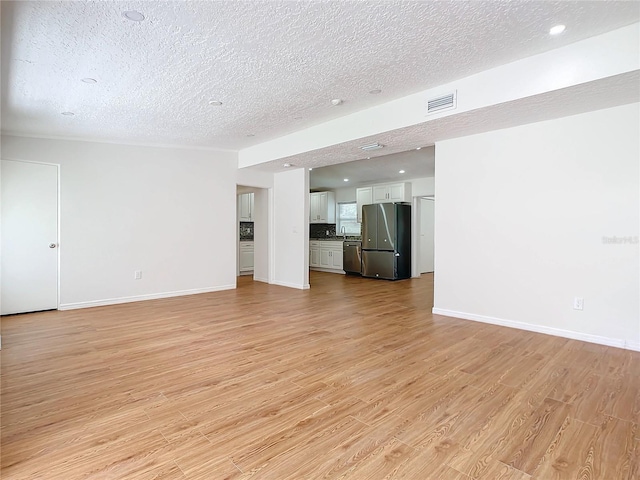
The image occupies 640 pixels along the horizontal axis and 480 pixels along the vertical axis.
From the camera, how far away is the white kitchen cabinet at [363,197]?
8.81 meters

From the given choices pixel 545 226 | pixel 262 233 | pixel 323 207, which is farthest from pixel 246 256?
pixel 545 226

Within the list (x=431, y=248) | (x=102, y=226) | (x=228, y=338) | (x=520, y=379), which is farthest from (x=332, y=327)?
(x=431, y=248)

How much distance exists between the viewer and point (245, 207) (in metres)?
8.74

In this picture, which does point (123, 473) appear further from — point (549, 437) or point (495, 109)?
point (495, 109)

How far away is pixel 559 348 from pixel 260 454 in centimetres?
302

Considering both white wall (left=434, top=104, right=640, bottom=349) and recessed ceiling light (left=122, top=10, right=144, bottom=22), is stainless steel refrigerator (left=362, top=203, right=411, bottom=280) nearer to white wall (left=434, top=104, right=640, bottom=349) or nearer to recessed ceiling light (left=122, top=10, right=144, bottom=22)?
white wall (left=434, top=104, right=640, bottom=349)

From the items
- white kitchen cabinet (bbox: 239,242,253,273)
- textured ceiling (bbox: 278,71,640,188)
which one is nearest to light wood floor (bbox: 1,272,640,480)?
textured ceiling (bbox: 278,71,640,188)

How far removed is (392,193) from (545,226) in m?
4.75

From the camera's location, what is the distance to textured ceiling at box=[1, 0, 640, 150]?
2260 mm

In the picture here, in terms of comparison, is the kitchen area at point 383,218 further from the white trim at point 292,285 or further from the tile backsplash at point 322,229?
the white trim at point 292,285

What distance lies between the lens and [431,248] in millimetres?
9766

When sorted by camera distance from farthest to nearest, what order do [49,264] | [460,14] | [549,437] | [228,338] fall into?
1. [49,264]
2. [228,338]
3. [460,14]
4. [549,437]

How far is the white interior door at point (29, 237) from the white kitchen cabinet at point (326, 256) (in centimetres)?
615

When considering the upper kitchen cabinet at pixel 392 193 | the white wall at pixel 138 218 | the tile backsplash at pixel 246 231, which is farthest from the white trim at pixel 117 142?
the upper kitchen cabinet at pixel 392 193
